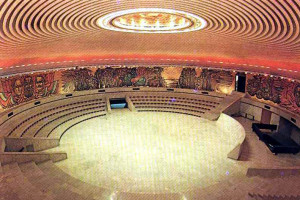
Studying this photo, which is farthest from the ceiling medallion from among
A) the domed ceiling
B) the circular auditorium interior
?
the domed ceiling

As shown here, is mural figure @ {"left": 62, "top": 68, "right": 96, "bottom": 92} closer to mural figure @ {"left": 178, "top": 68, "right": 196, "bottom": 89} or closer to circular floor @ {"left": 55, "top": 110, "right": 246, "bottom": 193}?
circular floor @ {"left": 55, "top": 110, "right": 246, "bottom": 193}

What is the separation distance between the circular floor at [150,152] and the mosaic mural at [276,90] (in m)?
3.57

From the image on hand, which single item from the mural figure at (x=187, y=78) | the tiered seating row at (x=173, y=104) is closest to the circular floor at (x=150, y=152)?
the tiered seating row at (x=173, y=104)

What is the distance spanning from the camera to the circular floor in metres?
8.97

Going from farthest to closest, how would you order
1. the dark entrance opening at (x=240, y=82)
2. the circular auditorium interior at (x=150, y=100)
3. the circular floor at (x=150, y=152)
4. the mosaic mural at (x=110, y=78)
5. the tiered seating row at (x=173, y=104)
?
1. the mosaic mural at (x=110, y=78)
2. the dark entrance opening at (x=240, y=82)
3. the tiered seating row at (x=173, y=104)
4. the circular floor at (x=150, y=152)
5. the circular auditorium interior at (x=150, y=100)

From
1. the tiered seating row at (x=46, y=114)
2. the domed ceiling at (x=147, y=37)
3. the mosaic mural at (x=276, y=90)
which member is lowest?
the tiered seating row at (x=46, y=114)

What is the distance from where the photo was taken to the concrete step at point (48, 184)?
686 centimetres

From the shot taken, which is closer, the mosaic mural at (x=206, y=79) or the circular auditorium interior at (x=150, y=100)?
the circular auditorium interior at (x=150, y=100)

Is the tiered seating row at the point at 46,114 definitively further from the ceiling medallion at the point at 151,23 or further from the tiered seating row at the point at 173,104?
the ceiling medallion at the point at 151,23

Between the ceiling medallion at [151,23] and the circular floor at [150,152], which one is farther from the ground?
the ceiling medallion at [151,23]

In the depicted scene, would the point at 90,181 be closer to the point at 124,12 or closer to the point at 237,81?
the point at 124,12

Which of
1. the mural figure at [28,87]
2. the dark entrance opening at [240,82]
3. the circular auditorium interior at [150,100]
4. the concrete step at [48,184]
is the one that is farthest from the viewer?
the dark entrance opening at [240,82]

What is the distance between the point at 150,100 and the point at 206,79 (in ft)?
16.7

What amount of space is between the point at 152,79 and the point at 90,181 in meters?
12.9
